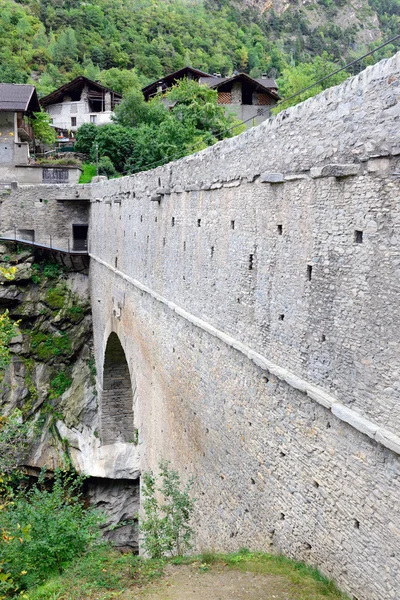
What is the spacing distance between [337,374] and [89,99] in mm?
49972

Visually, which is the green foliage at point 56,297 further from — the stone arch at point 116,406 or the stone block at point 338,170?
the stone block at point 338,170

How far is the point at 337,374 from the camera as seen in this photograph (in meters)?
6.52

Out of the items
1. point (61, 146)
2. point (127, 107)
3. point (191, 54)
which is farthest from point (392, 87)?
point (191, 54)

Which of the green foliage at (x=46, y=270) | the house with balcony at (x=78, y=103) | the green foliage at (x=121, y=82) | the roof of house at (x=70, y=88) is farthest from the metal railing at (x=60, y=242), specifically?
the green foliage at (x=121, y=82)

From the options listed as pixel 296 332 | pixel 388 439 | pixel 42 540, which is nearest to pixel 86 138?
pixel 42 540

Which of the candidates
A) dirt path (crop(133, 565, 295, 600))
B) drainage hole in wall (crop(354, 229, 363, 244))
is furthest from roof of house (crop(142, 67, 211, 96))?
dirt path (crop(133, 565, 295, 600))

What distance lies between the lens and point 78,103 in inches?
2025

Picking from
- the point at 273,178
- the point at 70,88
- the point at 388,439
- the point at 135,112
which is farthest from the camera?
the point at 70,88

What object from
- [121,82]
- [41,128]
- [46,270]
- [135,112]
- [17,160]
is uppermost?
[121,82]

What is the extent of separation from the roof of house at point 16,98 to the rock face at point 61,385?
10.9m

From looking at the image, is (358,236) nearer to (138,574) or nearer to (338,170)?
(338,170)

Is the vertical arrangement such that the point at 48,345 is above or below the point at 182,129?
below

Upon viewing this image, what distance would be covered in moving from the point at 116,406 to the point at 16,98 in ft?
68.1

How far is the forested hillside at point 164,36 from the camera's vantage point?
78088 mm
